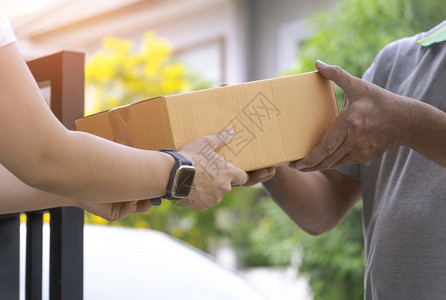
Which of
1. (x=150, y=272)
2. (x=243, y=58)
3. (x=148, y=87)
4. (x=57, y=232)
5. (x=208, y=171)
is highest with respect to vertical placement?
(x=243, y=58)

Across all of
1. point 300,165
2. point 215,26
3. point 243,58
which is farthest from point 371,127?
point 215,26

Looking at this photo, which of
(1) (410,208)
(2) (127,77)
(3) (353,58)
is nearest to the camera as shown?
(1) (410,208)

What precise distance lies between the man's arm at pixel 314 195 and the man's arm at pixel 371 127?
0.23 m

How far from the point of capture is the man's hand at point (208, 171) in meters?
0.93

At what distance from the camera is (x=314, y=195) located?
137cm

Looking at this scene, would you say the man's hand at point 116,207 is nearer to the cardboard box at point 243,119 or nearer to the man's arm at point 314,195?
the cardboard box at point 243,119

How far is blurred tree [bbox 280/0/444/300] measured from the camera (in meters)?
2.96

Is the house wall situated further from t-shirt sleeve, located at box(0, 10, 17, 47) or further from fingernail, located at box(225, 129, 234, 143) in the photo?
t-shirt sleeve, located at box(0, 10, 17, 47)

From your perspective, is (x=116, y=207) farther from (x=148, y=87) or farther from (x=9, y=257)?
(x=148, y=87)

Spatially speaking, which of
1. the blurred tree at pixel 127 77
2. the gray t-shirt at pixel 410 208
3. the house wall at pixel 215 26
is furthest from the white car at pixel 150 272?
the house wall at pixel 215 26

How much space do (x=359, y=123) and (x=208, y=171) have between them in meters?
Answer: 0.28

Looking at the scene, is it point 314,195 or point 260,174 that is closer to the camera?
point 260,174

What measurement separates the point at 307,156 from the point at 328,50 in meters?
2.30

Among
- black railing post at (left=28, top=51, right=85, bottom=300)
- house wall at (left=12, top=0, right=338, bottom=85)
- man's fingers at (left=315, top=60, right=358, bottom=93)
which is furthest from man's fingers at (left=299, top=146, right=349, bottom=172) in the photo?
house wall at (left=12, top=0, right=338, bottom=85)
